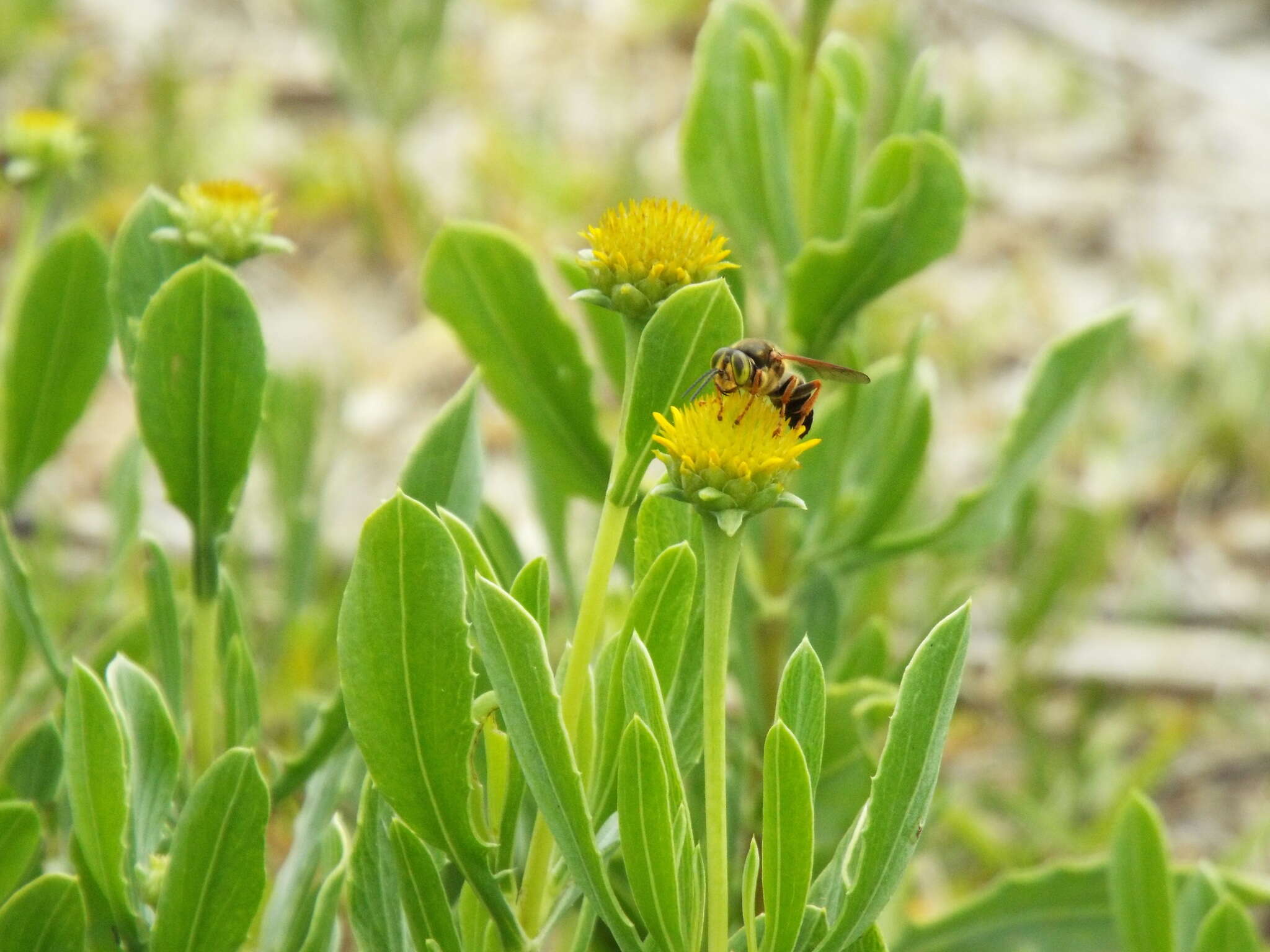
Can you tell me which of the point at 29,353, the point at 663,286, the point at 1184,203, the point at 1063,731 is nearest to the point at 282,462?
the point at 29,353

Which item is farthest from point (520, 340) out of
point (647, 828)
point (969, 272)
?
point (969, 272)

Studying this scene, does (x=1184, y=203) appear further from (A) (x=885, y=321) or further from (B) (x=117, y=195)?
(B) (x=117, y=195)

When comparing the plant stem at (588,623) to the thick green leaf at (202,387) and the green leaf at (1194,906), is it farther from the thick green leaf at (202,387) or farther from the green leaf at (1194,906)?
the green leaf at (1194,906)

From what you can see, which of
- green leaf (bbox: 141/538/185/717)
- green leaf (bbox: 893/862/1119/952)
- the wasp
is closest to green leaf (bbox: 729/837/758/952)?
the wasp

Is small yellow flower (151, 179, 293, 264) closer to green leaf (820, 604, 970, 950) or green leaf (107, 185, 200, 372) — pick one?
green leaf (107, 185, 200, 372)

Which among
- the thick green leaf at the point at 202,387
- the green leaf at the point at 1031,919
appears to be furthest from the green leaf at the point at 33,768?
the green leaf at the point at 1031,919

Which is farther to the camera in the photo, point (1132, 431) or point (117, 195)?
point (117, 195)

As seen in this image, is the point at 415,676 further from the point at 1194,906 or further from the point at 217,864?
the point at 1194,906

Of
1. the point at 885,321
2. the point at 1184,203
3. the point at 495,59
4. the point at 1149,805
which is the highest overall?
the point at 495,59
